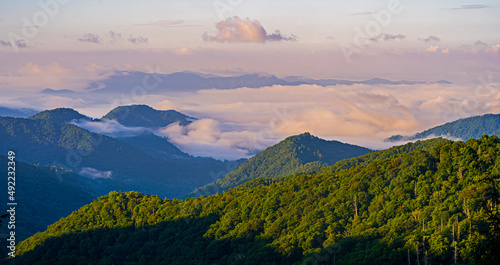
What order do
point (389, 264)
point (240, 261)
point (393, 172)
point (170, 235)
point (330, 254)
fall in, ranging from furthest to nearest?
1. point (170, 235)
2. point (393, 172)
3. point (240, 261)
4. point (330, 254)
5. point (389, 264)

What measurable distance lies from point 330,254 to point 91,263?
70301 mm

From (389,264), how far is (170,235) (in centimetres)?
7324

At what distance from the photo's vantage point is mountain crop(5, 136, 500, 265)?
5285 inches

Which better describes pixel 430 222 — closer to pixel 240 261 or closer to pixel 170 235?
pixel 240 261

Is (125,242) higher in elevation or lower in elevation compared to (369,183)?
lower

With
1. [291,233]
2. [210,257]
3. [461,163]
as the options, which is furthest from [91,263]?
[461,163]

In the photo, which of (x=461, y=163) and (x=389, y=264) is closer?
(x=389, y=264)

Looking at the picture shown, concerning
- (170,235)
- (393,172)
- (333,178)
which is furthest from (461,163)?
(170,235)

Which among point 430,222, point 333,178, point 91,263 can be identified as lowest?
point 91,263

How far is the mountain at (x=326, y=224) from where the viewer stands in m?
134

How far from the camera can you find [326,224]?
164 meters

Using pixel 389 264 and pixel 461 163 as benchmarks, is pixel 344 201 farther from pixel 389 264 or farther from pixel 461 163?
pixel 389 264

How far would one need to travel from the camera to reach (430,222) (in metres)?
142

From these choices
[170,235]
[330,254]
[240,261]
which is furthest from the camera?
[170,235]
